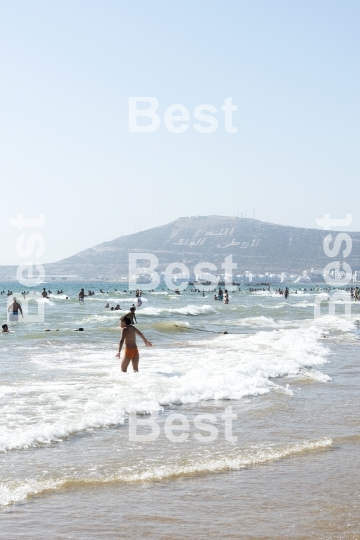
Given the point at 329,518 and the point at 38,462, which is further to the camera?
the point at 38,462

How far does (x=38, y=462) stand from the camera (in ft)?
23.2

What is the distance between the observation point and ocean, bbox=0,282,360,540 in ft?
17.6

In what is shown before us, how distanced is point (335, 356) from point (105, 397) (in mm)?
9212

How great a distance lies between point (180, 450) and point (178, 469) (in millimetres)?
762

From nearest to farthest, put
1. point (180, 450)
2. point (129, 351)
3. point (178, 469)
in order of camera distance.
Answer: point (178, 469)
point (180, 450)
point (129, 351)

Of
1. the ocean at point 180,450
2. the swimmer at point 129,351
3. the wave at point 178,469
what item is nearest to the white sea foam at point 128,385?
the ocean at point 180,450

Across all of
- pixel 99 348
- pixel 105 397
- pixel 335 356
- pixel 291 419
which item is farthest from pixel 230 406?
pixel 99 348

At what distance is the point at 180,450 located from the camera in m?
7.55

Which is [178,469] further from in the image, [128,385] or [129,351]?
[129,351]

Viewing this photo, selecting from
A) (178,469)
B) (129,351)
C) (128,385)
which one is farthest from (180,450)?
(129,351)

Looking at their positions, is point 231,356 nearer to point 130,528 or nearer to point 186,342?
point 186,342

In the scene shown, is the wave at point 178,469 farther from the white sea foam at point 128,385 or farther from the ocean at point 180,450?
the white sea foam at point 128,385

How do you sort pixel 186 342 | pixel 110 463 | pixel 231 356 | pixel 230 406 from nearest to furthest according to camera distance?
pixel 110 463
pixel 230 406
pixel 231 356
pixel 186 342

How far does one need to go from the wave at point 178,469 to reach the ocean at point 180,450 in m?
0.02
